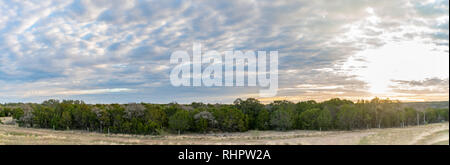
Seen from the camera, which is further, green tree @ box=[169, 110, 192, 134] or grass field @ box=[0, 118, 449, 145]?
green tree @ box=[169, 110, 192, 134]

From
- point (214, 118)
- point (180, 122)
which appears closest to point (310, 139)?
point (180, 122)

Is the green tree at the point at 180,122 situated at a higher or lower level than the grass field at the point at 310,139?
lower

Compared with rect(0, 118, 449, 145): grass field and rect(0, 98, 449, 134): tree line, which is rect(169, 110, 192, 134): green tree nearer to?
rect(0, 98, 449, 134): tree line

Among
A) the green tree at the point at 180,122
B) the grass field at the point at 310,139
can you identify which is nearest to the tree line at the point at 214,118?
the green tree at the point at 180,122

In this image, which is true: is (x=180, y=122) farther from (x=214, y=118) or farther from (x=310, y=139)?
(x=310, y=139)

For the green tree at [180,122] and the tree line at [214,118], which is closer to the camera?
the green tree at [180,122]

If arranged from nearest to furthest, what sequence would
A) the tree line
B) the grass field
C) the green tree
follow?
the grass field
the green tree
the tree line

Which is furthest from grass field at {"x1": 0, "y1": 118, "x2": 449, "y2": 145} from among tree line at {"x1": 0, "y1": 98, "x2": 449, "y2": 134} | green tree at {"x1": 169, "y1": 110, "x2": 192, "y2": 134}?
tree line at {"x1": 0, "y1": 98, "x2": 449, "y2": 134}

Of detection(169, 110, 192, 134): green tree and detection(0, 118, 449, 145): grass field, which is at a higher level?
detection(0, 118, 449, 145): grass field

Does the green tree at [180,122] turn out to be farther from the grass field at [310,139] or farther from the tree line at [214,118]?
the grass field at [310,139]

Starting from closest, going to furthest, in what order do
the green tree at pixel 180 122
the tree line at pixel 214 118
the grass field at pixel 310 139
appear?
the grass field at pixel 310 139 → the green tree at pixel 180 122 → the tree line at pixel 214 118

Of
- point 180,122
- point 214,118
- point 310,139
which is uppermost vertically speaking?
point 310,139
